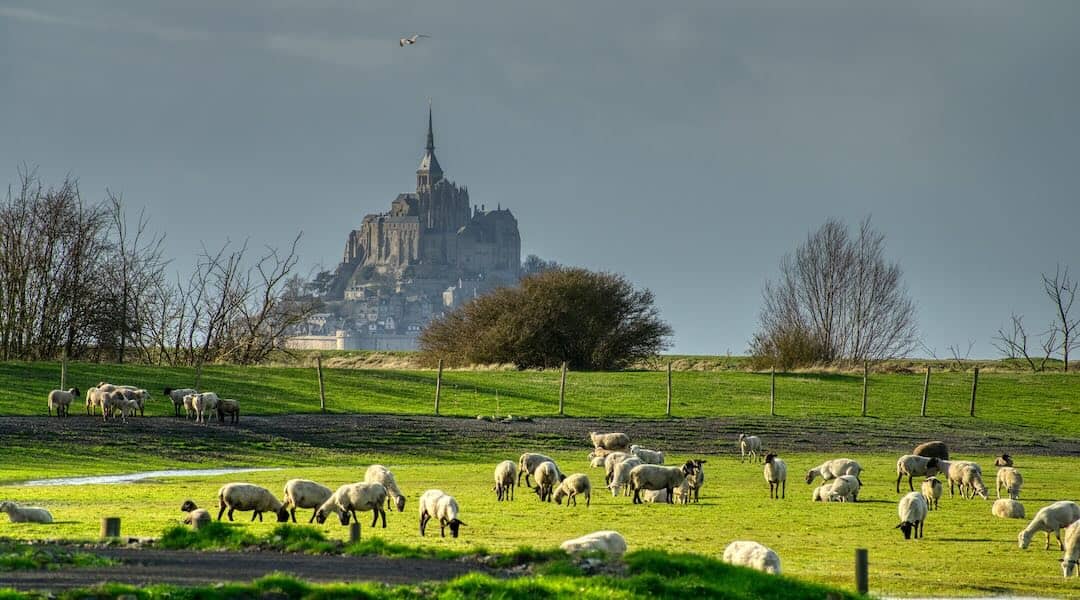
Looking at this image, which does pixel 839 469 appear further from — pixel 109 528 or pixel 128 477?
pixel 109 528

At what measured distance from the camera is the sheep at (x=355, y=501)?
24656 mm

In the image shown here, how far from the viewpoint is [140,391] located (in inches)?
1941

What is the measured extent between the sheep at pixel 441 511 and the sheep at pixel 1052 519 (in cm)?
934

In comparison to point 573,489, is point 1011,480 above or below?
above

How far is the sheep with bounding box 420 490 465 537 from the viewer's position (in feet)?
76.9

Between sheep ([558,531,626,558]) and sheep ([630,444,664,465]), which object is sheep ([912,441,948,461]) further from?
sheep ([558,531,626,558])

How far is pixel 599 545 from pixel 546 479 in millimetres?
11406

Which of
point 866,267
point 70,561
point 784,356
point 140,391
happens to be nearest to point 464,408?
point 140,391

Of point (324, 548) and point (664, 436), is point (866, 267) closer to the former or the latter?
point (664, 436)

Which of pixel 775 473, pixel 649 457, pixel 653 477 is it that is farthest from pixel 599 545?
pixel 649 457

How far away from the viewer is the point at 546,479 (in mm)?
31281

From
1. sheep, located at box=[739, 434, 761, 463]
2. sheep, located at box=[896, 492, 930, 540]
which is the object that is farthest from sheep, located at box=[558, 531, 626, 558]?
sheep, located at box=[739, 434, 761, 463]

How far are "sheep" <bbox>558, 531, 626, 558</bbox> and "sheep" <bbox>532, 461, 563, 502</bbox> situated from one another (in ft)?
35.3

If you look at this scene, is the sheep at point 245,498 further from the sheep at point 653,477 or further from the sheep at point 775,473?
the sheep at point 775,473
